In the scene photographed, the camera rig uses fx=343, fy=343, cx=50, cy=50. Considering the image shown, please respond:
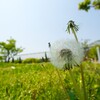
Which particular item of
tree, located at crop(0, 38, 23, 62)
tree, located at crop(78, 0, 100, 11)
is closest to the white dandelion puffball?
tree, located at crop(78, 0, 100, 11)

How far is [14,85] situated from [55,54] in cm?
342

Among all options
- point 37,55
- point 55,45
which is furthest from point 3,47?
point 55,45

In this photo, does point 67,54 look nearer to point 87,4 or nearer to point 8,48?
point 87,4

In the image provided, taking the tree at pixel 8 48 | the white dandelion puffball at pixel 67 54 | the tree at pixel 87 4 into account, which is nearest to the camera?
the white dandelion puffball at pixel 67 54

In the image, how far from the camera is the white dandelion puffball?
1.82m

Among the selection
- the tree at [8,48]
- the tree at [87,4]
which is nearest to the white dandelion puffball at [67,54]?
the tree at [87,4]

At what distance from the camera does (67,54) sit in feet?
6.13

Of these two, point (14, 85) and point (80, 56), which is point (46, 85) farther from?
point (80, 56)

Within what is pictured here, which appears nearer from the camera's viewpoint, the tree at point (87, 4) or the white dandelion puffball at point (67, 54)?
the white dandelion puffball at point (67, 54)

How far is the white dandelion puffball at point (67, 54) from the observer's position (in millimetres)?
1820

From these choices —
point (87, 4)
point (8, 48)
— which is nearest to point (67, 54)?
point (87, 4)

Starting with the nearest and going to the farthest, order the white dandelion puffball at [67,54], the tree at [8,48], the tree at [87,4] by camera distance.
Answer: the white dandelion puffball at [67,54] → the tree at [87,4] → the tree at [8,48]

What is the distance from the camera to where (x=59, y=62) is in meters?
1.85

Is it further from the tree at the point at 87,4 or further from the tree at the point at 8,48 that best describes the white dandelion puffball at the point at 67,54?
the tree at the point at 8,48
